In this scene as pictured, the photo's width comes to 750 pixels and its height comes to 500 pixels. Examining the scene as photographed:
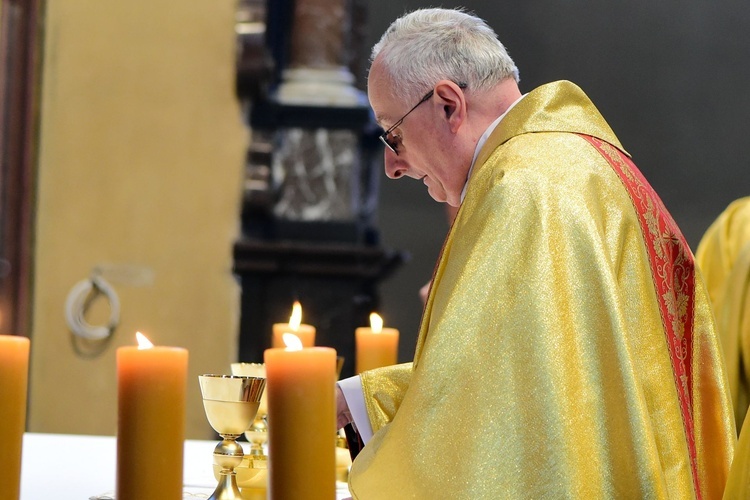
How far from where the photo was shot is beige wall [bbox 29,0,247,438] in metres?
4.75

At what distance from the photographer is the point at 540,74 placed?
16.7ft

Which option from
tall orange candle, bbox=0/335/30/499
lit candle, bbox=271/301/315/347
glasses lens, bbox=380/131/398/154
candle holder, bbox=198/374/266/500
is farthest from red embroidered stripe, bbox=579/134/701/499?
tall orange candle, bbox=0/335/30/499

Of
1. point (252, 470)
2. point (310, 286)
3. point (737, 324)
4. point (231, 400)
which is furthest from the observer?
point (310, 286)

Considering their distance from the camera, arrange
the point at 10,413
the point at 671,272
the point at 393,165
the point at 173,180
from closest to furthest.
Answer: the point at 10,413
the point at 671,272
the point at 393,165
the point at 173,180

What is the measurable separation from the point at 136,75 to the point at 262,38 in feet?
1.84

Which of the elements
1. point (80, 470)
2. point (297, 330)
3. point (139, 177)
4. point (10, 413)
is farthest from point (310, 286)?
point (10, 413)

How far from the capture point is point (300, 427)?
115 cm

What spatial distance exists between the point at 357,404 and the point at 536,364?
0.31 meters

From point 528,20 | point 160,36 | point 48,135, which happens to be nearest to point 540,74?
point 528,20

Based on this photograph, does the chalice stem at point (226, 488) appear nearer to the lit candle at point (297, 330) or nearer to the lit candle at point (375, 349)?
the lit candle at point (297, 330)

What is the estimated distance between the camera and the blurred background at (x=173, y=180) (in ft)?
15.3

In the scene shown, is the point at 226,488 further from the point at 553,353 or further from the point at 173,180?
the point at 173,180

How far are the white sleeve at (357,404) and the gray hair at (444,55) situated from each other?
62 cm

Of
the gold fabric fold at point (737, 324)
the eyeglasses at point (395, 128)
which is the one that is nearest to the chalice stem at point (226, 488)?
the eyeglasses at point (395, 128)
